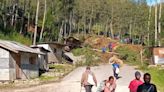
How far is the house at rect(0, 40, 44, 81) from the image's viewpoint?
34.8 metres

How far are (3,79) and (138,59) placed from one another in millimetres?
28553

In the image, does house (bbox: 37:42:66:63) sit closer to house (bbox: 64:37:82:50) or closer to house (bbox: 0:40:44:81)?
house (bbox: 64:37:82:50)

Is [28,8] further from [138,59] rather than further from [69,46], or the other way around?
[138,59]

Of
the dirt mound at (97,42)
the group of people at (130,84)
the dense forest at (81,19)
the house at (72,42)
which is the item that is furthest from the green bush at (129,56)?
the group of people at (130,84)

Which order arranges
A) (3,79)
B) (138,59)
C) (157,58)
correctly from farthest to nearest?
(138,59) → (157,58) → (3,79)

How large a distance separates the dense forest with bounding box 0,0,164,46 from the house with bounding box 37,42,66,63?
9196mm

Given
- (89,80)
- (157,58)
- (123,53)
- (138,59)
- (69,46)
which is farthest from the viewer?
(69,46)

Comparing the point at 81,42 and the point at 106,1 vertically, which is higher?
the point at 106,1

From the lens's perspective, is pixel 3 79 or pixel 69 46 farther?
pixel 69 46

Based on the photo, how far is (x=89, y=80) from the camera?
61.0ft

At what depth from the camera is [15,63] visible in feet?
119

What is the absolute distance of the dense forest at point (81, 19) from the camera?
235 ft

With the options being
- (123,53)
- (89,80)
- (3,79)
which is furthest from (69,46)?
(89,80)

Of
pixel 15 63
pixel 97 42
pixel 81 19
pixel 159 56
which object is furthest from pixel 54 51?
pixel 81 19
